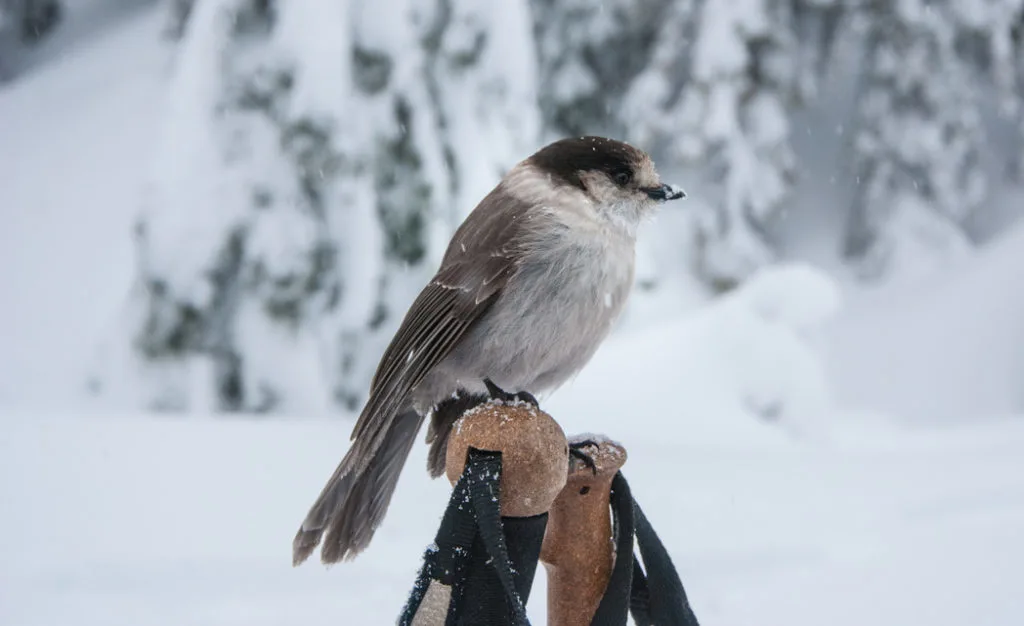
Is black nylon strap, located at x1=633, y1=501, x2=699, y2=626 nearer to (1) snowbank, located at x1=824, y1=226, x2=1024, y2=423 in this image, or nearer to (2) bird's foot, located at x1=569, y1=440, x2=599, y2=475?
(2) bird's foot, located at x1=569, y1=440, x2=599, y2=475

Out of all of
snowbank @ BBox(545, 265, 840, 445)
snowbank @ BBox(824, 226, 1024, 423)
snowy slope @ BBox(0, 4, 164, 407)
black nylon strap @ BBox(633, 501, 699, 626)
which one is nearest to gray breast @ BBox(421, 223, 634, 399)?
black nylon strap @ BBox(633, 501, 699, 626)

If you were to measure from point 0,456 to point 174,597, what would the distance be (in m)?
1.33

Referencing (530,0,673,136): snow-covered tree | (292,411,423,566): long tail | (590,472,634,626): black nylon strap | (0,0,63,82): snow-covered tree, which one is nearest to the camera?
(590,472,634,626): black nylon strap

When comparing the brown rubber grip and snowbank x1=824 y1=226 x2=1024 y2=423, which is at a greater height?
snowbank x1=824 y1=226 x2=1024 y2=423

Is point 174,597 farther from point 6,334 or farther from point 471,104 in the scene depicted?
point 6,334

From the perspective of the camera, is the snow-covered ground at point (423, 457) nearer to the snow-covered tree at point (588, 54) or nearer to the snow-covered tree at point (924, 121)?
the snow-covered tree at point (924, 121)

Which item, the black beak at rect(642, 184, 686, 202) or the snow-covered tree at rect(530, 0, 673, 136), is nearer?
the black beak at rect(642, 184, 686, 202)

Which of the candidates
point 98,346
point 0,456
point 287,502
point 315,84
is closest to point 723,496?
point 287,502

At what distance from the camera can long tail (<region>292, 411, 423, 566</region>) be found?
155cm

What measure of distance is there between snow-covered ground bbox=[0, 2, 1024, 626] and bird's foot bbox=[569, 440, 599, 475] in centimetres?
69

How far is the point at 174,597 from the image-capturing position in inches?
73.2

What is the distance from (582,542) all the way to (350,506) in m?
0.50

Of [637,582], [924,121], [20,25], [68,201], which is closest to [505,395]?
[637,582]

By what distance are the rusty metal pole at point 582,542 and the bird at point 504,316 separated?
321 mm
